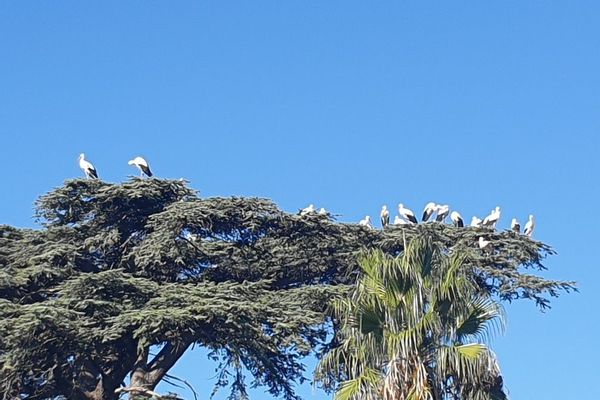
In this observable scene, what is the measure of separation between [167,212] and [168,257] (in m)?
0.97

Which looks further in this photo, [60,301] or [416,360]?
[60,301]

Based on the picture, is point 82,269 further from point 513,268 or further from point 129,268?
point 513,268

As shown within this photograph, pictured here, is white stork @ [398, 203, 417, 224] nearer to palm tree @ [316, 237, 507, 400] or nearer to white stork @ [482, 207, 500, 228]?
white stork @ [482, 207, 500, 228]

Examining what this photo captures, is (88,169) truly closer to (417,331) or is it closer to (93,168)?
(93,168)

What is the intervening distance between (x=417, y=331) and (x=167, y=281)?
1108 centimetres

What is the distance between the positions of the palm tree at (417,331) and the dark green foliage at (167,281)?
7.16 metres

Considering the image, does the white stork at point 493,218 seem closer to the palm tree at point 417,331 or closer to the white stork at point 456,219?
the white stork at point 456,219

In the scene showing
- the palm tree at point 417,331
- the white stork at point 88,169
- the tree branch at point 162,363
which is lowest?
the palm tree at point 417,331

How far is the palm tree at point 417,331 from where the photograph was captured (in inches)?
673

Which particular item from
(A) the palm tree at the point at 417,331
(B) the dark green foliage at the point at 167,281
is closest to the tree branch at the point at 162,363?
(B) the dark green foliage at the point at 167,281

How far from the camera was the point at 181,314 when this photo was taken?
2425 centimetres

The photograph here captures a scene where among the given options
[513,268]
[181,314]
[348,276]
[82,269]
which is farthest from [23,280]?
[513,268]

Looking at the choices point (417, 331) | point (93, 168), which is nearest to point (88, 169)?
point (93, 168)

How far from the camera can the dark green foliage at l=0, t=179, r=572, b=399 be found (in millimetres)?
24938
